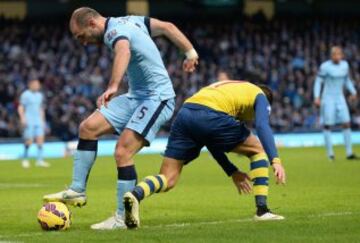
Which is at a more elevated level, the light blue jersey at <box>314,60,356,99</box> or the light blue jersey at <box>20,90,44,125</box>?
the light blue jersey at <box>314,60,356,99</box>

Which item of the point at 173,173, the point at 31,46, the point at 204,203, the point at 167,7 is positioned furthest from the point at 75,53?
the point at 173,173

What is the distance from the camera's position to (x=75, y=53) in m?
40.1

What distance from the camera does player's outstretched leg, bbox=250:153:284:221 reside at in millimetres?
10484

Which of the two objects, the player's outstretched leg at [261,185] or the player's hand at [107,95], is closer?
the player's hand at [107,95]

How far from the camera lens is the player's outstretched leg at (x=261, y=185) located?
1048 cm

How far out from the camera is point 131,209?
9672mm

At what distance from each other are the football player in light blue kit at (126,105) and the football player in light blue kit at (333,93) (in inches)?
517

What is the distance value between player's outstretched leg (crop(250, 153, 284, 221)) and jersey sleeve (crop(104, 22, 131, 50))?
74.7 inches

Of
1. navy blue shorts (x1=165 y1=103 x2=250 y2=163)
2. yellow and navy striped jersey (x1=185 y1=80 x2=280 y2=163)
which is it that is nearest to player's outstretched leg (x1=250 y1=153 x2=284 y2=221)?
navy blue shorts (x1=165 y1=103 x2=250 y2=163)

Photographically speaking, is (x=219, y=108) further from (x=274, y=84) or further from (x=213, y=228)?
(x=274, y=84)

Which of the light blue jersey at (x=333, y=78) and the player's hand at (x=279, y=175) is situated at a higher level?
the player's hand at (x=279, y=175)

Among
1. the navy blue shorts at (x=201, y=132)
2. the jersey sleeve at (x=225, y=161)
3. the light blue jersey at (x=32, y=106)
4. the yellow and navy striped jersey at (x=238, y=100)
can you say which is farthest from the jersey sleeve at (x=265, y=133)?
the light blue jersey at (x=32, y=106)

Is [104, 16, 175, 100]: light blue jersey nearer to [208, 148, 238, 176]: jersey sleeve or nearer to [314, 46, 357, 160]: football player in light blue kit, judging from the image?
[208, 148, 238, 176]: jersey sleeve

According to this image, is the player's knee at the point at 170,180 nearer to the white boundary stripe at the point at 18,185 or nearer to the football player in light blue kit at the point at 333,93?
→ the white boundary stripe at the point at 18,185
